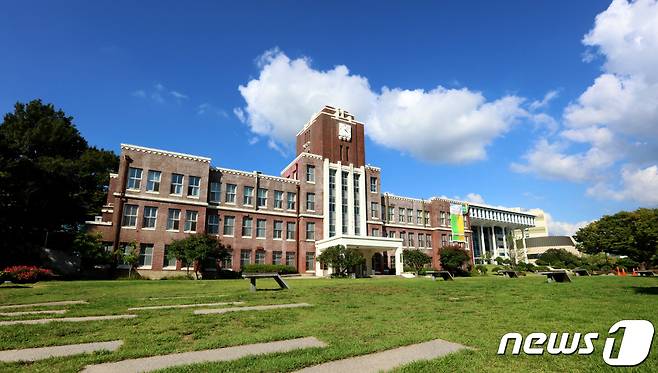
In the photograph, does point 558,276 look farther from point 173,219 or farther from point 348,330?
point 173,219

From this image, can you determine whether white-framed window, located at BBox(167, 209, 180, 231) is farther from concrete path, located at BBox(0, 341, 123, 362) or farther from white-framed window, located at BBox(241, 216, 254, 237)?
concrete path, located at BBox(0, 341, 123, 362)

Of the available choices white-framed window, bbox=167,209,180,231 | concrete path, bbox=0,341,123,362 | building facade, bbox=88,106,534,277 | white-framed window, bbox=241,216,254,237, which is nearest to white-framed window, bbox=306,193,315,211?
building facade, bbox=88,106,534,277

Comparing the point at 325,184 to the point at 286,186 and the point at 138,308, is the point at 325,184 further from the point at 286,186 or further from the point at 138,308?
the point at 138,308

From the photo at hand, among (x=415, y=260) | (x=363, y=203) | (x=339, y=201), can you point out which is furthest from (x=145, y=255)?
(x=415, y=260)

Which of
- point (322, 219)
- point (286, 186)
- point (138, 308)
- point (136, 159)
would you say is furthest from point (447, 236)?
point (138, 308)

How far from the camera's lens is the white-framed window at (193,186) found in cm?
3747

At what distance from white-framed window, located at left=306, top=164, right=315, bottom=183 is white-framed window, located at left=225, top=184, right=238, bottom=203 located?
8961 millimetres

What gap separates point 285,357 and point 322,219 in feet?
132

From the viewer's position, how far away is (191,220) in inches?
1455

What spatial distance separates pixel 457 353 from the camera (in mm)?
5066

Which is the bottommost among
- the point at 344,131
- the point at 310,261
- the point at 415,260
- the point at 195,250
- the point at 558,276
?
the point at 558,276

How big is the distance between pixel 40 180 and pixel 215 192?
593 inches

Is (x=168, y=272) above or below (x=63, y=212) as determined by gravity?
below

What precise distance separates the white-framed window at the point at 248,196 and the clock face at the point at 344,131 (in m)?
14.4
